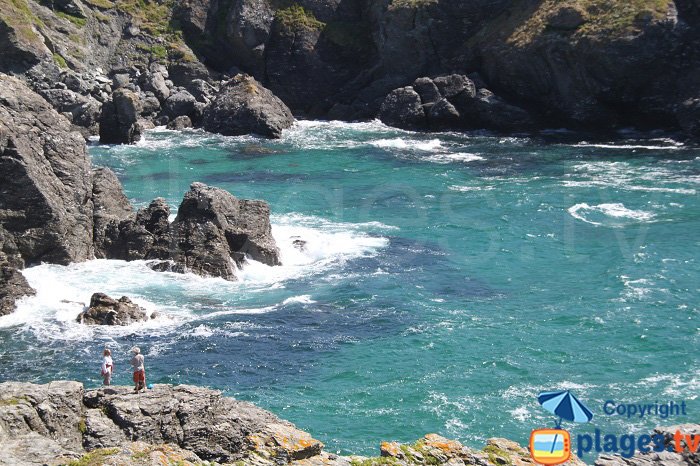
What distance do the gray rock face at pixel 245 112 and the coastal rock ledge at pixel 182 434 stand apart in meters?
64.9

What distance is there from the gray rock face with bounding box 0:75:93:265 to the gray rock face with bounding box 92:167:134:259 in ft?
2.82

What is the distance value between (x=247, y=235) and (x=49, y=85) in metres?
47.5

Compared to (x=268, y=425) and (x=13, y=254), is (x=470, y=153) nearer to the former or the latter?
(x=13, y=254)

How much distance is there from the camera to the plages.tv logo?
66.3 feet

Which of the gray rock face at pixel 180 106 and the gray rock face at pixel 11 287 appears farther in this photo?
the gray rock face at pixel 180 106

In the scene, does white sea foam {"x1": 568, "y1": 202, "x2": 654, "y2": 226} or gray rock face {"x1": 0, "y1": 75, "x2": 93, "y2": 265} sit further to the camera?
white sea foam {"x1": 568, "y1": 202, "x2": 654, "y2": 226}

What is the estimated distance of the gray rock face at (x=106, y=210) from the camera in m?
48.7

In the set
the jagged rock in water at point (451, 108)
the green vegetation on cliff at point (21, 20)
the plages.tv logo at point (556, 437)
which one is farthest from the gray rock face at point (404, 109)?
the plages.tv logo at point (556, 437)

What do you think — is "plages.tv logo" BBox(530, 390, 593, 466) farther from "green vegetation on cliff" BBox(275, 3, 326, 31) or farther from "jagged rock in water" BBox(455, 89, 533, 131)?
"green vegetation on cliff" BBox(275, 3, 326, 31)

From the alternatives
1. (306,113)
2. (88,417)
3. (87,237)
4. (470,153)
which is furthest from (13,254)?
(306,113)

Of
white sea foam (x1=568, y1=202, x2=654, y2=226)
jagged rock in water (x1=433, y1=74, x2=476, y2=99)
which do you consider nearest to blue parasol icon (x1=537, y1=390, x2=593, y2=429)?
white sea foam (x1=568, y1=202, x2=654, y2=226)

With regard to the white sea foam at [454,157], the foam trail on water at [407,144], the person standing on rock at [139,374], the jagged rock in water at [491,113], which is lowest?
the person standing on rock at [139,374]

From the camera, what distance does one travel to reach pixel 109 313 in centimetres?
3962

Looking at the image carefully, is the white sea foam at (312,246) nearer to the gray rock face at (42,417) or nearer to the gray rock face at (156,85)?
the gray rock face at (42,417)
